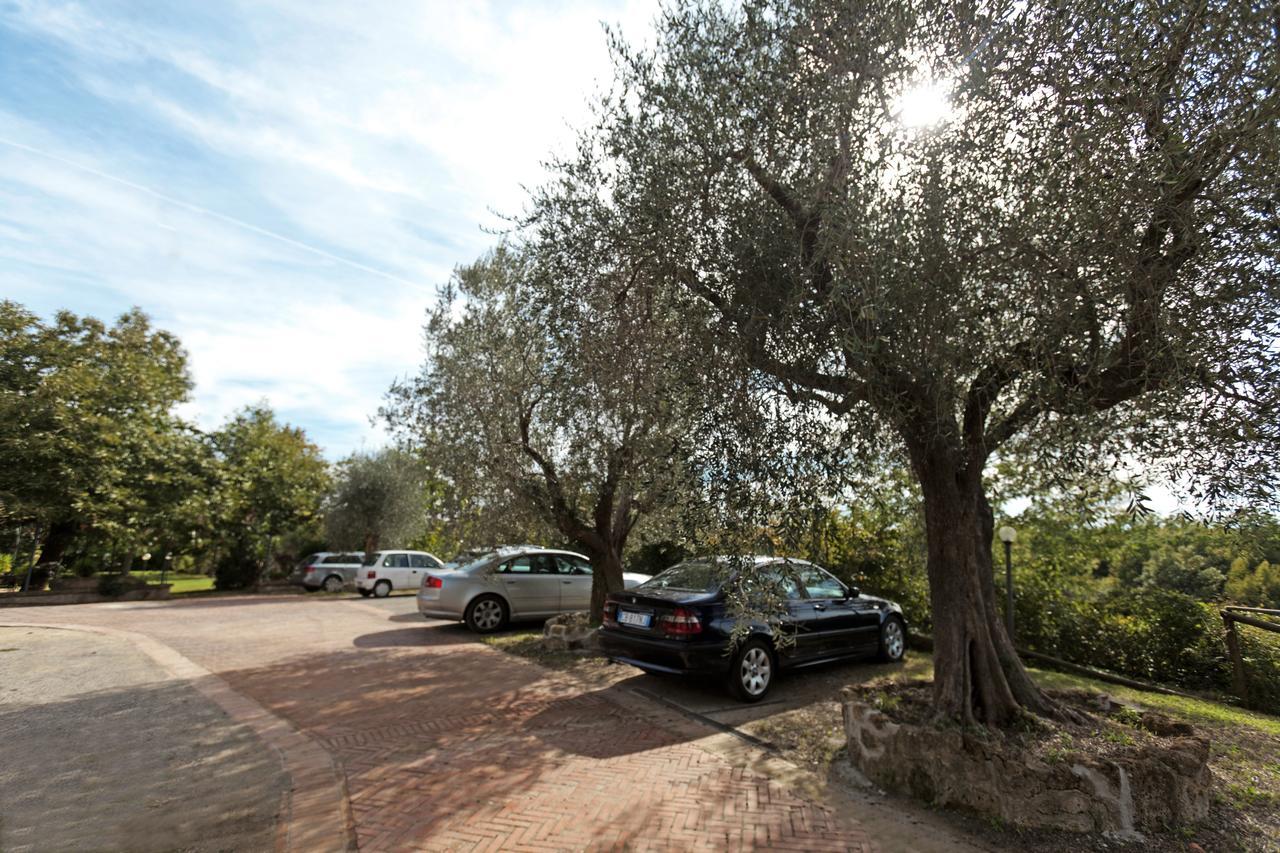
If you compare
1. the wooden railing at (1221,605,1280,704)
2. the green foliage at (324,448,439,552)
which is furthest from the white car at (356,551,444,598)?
the wooden railing at (1221,605,1280,704)

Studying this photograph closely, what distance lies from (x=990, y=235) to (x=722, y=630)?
183 inches

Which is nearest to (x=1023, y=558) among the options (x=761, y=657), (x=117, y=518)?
(x=761, y=657)

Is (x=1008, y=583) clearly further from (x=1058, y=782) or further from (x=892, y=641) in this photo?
(x=1058, y=782)

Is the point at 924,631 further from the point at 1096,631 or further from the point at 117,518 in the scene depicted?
the point at 117,518

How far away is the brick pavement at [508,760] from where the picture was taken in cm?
395

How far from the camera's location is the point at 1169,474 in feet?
14.0

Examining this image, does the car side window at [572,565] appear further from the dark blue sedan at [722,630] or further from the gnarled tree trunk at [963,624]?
the gnarled tree trunk at [963,624]

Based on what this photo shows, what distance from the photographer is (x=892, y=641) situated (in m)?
9.10

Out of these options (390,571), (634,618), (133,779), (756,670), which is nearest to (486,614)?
(634,618)

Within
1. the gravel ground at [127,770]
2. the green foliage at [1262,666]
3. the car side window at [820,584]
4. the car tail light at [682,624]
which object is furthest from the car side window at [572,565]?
the green foliage at [1262,666]

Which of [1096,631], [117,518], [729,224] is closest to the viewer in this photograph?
[729,224]

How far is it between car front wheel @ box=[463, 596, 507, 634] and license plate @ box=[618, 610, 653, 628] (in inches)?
208

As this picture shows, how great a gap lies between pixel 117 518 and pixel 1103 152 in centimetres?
2443

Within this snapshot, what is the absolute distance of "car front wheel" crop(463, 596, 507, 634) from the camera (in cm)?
1204
